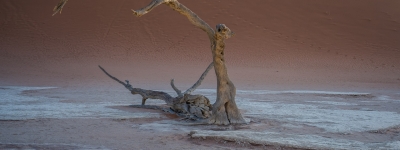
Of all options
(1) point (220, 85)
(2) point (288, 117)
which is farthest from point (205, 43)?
(1) point (220, 85)

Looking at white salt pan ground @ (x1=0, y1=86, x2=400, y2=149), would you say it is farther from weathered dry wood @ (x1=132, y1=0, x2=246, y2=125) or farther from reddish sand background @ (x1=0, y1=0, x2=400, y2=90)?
reddish sand background @ (x1=0, y1=0, x2=400, y2=90)

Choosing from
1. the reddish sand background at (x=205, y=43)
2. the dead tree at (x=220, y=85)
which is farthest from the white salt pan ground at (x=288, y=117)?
the reddish sand background at (x=205, y=43)

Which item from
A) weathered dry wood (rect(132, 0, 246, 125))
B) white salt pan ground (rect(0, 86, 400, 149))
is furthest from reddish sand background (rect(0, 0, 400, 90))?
weathered dry wood (rect(132, 0, 246, 125))

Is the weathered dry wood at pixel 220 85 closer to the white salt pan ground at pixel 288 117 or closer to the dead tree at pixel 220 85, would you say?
the dead tree at pixel 220 85

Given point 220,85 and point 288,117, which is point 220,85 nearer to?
point 220,85

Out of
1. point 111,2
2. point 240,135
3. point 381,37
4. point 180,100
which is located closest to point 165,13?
point 111,2

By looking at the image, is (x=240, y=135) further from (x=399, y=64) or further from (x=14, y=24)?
(x=14, y=24)

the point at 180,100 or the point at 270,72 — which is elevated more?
the point at 270,72

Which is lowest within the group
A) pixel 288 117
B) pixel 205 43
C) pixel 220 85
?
pixel 288 117

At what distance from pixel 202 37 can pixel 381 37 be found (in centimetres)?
962

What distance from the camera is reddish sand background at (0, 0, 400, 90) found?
19.9m

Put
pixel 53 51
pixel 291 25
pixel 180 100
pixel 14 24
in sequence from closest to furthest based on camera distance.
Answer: pixel 180 100
pixel 53 51
pixel 14 24
pixel 291 25

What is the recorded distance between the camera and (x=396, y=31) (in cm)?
2842

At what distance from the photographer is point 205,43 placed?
25.8m
